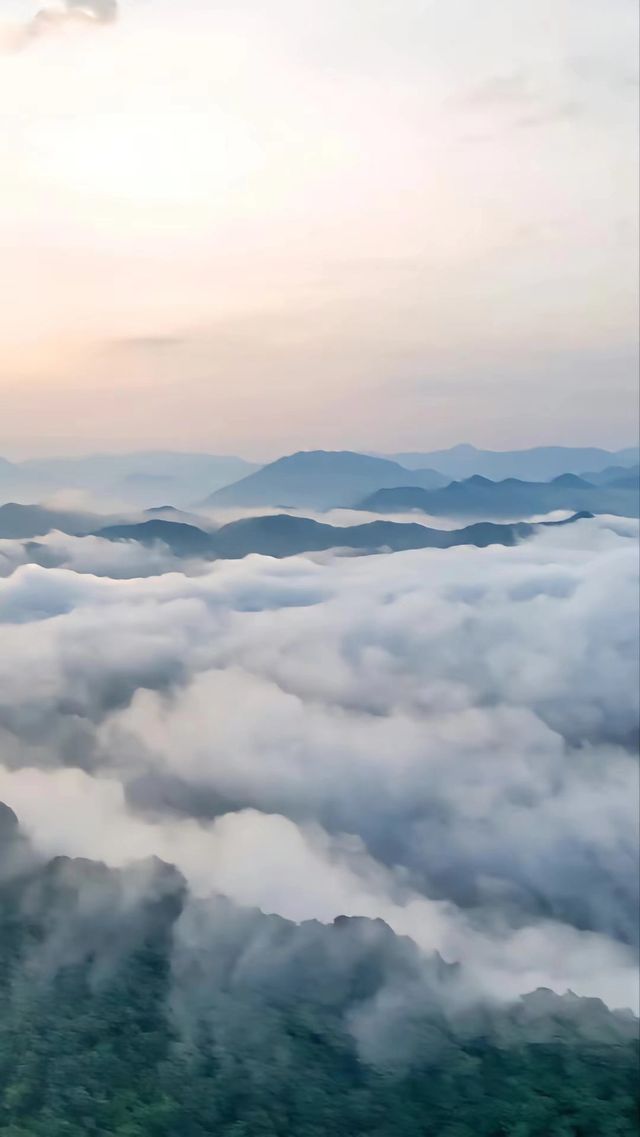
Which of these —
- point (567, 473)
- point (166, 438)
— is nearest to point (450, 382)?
point (567, 473)

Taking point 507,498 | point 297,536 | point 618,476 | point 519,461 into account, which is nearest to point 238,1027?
point 297,536

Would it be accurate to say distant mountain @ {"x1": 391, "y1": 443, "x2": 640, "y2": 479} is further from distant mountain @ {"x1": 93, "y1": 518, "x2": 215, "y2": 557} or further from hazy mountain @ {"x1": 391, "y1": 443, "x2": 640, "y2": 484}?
distant mountain @ {"x1": 93, "y1": 518, "x2": 215, "y2": 557}

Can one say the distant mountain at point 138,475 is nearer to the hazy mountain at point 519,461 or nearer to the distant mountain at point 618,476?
the hazy mountain at point 519,461

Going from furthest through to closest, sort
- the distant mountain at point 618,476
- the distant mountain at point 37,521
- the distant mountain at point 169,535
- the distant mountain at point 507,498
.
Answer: the distant mountain at point 618,476
the distant mountain at point 507,498
the distant mountain at point 169,535
the distant mountain at point 37,521

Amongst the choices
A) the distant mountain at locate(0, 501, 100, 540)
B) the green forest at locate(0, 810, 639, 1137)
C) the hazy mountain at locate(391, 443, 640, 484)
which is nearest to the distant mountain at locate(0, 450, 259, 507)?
the distant mountain at locate(0, 501, 100, 540)

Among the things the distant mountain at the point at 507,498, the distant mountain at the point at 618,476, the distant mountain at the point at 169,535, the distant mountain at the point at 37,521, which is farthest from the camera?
the distant mountain at the point at 618,476

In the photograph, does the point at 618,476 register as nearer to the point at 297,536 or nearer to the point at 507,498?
the point at 507,498

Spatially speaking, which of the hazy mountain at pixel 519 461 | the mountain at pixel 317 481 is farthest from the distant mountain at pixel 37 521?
the hazy mountain at pixel 519 461

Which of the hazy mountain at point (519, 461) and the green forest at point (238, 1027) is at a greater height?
the hazy mountain at point (519, 461)
